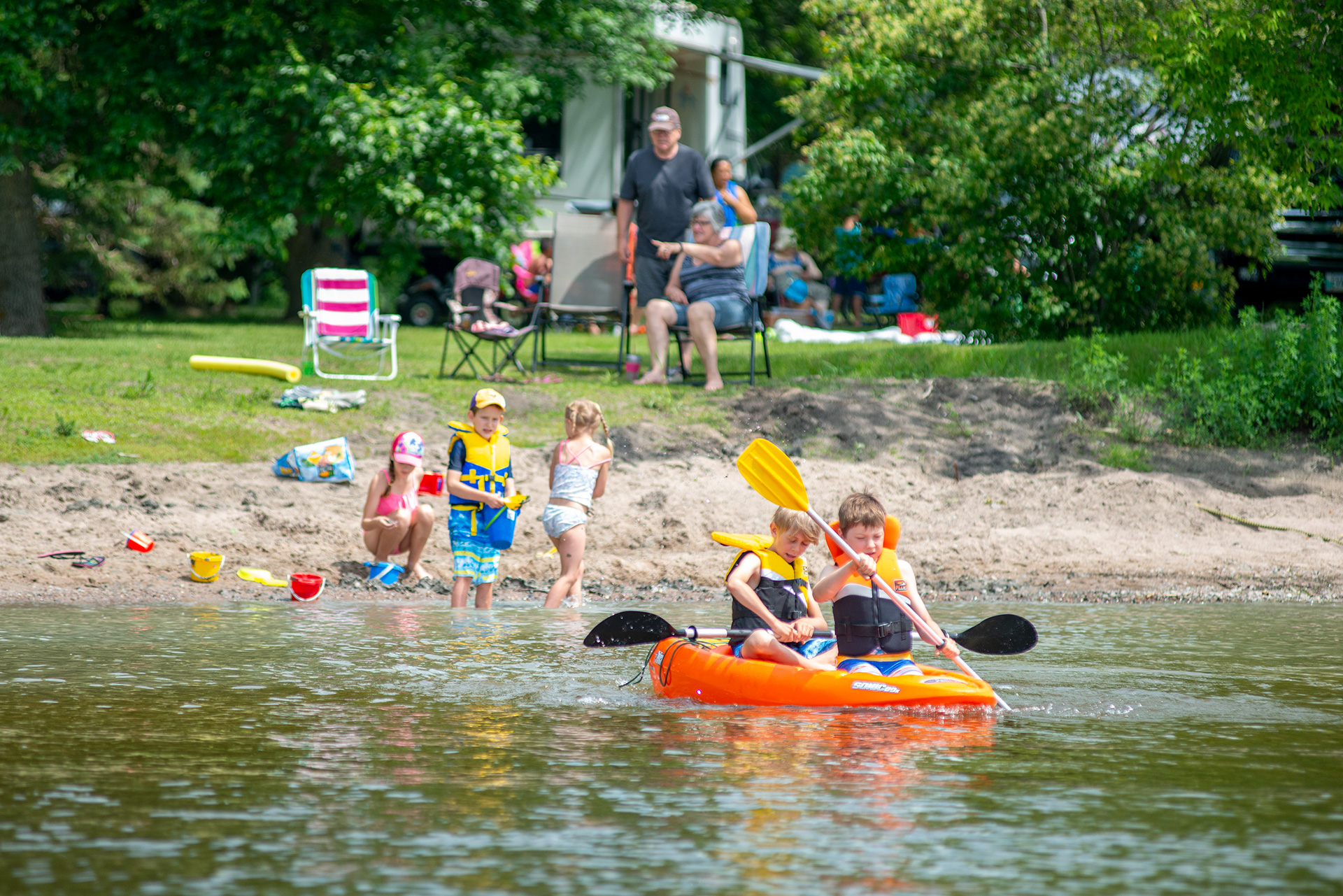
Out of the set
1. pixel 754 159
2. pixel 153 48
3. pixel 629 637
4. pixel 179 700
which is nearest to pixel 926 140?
pixel 153 48

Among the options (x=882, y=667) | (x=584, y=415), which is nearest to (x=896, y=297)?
(x=584, y=415)

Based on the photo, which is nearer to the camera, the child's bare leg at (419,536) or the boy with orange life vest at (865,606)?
the boy with orange life vest at (865,606)

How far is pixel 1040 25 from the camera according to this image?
17.2m

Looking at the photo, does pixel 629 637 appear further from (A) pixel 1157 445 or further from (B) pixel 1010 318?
(B) pixel 1010 318

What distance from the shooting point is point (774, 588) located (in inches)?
282

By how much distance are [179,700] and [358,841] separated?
2.31m

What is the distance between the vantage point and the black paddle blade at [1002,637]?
7246 millimetres

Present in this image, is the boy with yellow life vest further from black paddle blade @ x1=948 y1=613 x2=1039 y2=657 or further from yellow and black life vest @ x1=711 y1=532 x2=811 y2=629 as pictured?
black paddle blade @ x1=948 y1=613 x2=1039 y2=657

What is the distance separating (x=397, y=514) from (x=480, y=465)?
3.96 feet

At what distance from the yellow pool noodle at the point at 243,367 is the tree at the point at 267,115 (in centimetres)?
504

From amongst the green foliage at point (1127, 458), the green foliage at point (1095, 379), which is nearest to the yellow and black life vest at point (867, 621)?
the green foliage at point (1127, 458)

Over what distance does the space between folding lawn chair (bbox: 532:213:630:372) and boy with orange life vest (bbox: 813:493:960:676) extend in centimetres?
873

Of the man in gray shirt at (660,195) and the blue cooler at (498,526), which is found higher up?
the man in gray shirt at (660,195)

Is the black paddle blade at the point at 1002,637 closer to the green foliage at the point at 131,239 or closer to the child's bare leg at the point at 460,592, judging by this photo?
the child's bare leg at the point at 460,592
